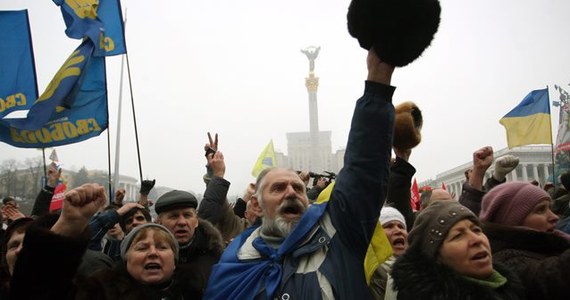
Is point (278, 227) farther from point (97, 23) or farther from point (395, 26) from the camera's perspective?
point (97, 23)

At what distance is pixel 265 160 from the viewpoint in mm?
13977

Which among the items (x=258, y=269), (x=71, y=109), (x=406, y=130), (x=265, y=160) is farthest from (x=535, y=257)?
(x=265, y=160)

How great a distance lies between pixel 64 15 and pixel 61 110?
1870 mm

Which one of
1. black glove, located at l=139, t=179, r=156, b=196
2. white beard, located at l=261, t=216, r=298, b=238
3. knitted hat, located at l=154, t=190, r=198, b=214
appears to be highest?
white beard, located at l=261, t=216, r=298, b=238

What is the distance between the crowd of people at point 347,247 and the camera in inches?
62.7

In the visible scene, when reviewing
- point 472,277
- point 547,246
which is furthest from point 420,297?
point 547,246

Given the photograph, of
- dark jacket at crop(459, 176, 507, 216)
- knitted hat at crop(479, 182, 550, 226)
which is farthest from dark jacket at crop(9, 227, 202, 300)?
dark jacket at crop(459, 176, 507, 216)

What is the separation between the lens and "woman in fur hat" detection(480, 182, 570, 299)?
182 centimetres

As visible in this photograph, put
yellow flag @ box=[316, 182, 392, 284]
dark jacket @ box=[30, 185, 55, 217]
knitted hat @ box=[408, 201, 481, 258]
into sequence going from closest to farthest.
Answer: yellow flag @ box=[316, 182, 392, 284]
knitted hat @ box=[408, 201, 481, 258]
dark jacket @ box=[30, 185, 55, 217]

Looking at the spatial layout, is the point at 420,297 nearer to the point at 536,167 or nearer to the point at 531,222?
the point at 531,222

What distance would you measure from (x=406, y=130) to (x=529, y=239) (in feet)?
2.76

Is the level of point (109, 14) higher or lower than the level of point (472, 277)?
higher

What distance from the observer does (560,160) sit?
16.8 metres

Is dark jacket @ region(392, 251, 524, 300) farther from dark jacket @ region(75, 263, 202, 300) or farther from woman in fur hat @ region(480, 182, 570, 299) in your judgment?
dark jacket @ region(75, 263, 202, 300)
